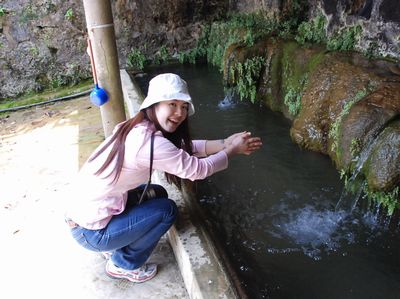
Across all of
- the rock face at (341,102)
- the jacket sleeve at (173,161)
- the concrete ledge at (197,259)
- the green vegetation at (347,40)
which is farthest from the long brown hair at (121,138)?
the green vegetation at (347,40)

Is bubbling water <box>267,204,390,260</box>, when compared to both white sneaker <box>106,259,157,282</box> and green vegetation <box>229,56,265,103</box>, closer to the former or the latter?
white sneaker <box>106,259,157,282</box>

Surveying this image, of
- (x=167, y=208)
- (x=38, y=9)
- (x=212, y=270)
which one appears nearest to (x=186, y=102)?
(x=167, y=208)

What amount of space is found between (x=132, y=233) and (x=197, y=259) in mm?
456

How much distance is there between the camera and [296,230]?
3.76 metres

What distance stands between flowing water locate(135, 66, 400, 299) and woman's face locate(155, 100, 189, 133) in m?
1.66

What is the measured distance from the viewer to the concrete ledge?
7.04ft

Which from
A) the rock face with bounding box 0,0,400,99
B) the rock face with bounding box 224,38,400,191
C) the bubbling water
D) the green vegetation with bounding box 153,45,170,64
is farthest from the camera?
the green vegetation with bounding box 153,45,170,64

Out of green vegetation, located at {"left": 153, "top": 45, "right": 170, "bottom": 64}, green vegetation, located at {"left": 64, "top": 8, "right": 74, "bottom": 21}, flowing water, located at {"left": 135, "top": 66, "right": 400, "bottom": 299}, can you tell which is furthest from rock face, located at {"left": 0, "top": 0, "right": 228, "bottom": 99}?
flowing water, located at {"left": 135, "top": 66, "right": 400, "bottom": 299}

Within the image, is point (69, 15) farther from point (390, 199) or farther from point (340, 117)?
point (390, 199)

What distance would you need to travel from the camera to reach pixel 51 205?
364cm

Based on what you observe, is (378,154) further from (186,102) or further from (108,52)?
(108,52)

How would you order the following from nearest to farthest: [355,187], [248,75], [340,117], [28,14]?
1. [355,187]
2. [340,117]
3. [248,75]
4. [28,14]

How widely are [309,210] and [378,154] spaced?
0.95m

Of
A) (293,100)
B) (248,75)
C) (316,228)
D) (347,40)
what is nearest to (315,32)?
(347,40)
